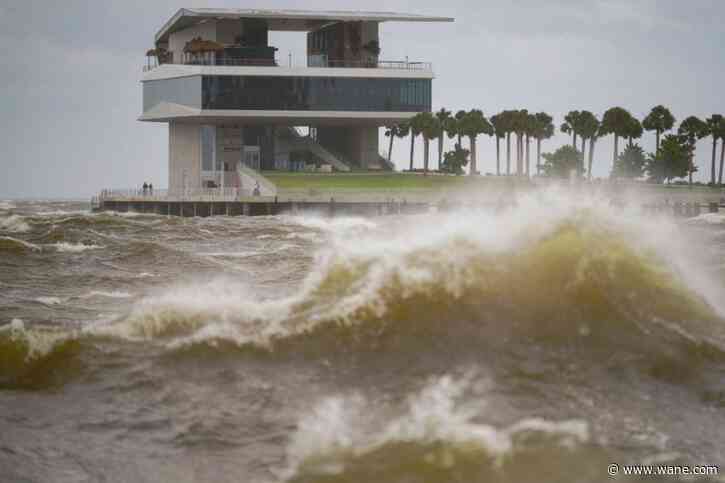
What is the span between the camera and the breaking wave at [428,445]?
892 centimetres

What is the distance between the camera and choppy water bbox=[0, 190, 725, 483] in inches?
373

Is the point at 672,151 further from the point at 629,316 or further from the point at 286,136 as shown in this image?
the point at 629,316

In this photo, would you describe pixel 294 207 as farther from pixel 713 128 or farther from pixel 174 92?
pixel 713 128

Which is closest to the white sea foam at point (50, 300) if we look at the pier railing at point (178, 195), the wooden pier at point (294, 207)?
the wooden pier at point (294, 207)

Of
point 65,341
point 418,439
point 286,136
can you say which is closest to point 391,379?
point 418,439

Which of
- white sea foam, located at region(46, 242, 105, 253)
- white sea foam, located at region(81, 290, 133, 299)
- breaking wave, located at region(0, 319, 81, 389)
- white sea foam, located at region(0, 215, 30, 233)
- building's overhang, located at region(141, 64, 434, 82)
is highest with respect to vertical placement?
building's overhang, located at region(141, 64, 434, 82)

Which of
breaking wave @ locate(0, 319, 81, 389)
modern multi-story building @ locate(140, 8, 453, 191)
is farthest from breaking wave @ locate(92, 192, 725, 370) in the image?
modern multi-story building @ locate(140, 8, 453, 191)

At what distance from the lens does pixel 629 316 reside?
12312mm

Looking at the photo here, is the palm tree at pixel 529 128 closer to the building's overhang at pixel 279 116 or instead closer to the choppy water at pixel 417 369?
the building's overhang at pixel 279 116

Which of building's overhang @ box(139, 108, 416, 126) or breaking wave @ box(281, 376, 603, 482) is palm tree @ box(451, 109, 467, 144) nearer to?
building's overhang @ box(139, 108, 416, 126)

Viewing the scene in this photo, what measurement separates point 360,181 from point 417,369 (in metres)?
80.9

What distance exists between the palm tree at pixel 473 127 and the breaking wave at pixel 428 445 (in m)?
102

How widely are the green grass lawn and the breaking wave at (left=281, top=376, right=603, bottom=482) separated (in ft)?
246

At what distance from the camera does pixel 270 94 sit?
100812 millimetres
